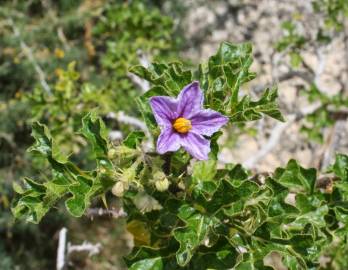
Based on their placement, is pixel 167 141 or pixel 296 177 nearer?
pixel 167 141

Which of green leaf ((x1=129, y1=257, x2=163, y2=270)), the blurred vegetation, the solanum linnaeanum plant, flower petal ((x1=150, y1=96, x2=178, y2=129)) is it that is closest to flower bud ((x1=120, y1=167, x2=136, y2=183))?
the solanum linnaeanum plant

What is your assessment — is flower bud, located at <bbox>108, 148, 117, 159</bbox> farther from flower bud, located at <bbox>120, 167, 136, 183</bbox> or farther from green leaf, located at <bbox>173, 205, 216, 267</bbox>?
green leaf, located at <bbox>173, 205, 216, 267</bbox>

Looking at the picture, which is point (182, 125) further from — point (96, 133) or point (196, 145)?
point (96, 133)

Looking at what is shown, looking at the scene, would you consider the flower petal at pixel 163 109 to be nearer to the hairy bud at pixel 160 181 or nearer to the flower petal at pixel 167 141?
the flower petal at pixel 167 141

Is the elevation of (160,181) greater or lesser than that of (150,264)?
greater

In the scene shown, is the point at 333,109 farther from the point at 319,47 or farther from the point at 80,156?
the point at 80,156

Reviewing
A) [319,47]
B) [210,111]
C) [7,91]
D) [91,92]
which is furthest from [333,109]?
[7,91]

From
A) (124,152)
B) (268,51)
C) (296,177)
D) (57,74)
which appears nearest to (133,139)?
(124,152)

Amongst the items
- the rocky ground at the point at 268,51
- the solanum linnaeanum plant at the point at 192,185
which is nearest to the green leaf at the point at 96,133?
the solanum linnaeanum plant at the point at 192,185
